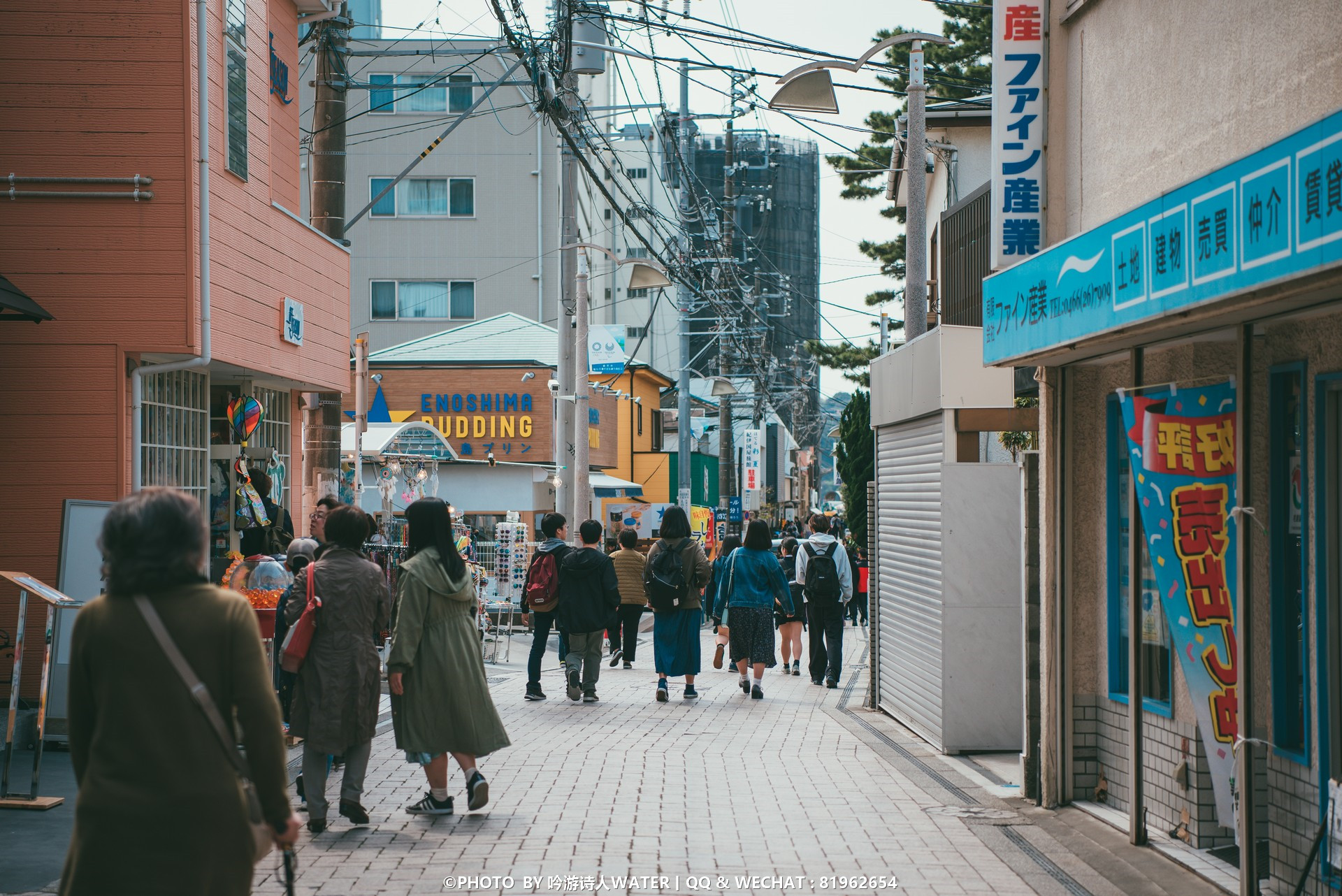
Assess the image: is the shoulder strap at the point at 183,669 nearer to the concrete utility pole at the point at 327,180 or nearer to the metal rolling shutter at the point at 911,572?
the metal rolling shutter at the point at 911,572

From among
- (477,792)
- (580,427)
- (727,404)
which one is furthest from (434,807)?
(727,404)

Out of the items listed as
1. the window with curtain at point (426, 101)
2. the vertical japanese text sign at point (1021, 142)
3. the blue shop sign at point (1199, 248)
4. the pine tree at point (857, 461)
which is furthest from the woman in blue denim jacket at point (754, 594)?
the window with curtain at point (426, 101)

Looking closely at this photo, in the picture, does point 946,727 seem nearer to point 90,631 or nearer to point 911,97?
point 911,97

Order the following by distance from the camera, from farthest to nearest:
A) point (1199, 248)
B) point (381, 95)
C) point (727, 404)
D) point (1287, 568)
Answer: point (381, 95), point (727, 404), point (1287, 568), point (1199, 248)

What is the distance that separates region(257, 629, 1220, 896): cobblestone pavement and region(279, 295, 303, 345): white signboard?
14.4 ft

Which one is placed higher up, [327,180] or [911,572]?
[327,180]

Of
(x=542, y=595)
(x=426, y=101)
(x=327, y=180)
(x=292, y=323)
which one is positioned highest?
(x=426, y=101)

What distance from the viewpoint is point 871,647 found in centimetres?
1368

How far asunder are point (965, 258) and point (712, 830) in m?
7.97

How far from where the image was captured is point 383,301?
40.7 metres

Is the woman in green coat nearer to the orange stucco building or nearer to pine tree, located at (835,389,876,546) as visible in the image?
the orange stucco building

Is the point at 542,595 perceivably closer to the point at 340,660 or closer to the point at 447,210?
the point at 340,660

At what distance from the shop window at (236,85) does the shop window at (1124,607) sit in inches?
305

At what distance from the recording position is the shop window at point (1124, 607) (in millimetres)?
7371
